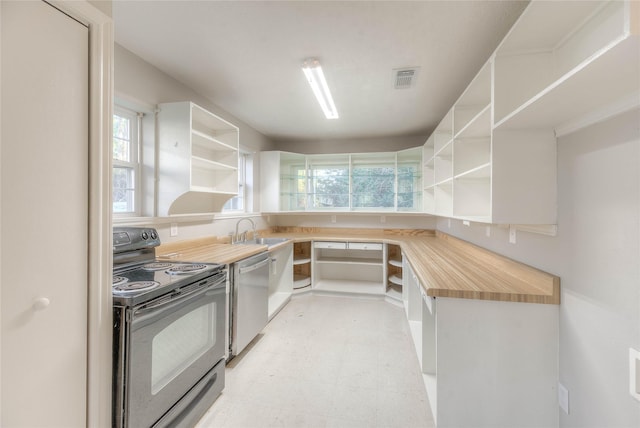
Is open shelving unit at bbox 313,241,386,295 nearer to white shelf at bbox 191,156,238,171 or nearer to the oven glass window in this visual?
white shelf at bbox 191,156,238,171

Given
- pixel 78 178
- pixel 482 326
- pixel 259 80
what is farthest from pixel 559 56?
pixel 78 178

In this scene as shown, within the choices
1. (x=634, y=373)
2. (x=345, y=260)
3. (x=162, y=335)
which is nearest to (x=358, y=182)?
(x=345, y=260)

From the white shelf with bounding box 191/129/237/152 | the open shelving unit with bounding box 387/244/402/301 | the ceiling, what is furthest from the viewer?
the open shelving unit with bounding box 387/244/402/301

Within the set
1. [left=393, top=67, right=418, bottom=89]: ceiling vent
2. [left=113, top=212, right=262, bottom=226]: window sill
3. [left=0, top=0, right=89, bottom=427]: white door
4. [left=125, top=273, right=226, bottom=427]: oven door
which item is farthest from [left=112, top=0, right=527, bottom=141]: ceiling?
[left=125, top=273, right=226, bottom=427]: oven door

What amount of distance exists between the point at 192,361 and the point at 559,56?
2720 millimetres

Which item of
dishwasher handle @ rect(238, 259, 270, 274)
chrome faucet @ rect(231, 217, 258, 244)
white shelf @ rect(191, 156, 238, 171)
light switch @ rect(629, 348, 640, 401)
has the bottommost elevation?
light switch @ rect(629, 348, 640, 401)

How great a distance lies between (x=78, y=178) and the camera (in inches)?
40.0

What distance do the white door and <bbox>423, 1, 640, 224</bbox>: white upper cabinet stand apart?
175 centimetres

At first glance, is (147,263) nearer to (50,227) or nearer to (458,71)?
(50,227)

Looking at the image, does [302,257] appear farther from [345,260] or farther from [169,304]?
[169,304]

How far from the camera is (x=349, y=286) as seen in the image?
13.5ft

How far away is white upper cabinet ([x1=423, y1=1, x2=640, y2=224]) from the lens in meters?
0.90

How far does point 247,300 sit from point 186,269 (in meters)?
0.79

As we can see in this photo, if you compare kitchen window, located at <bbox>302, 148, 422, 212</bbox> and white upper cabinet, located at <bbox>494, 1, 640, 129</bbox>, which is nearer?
white upper cabinet, located at <bbox>494, 1, 640, 129</bbox>
